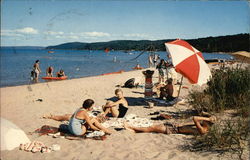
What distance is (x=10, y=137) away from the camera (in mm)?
4387

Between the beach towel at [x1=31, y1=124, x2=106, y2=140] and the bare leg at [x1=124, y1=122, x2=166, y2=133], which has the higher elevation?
the bare leg at [x1=124, y1=122, x2=166, y2=133]

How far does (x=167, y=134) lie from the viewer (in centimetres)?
506

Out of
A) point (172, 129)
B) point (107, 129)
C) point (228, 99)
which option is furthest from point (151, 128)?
point (228, 99)

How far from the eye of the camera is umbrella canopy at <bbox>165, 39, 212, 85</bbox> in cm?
620

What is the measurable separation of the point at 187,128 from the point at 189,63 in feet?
6.67

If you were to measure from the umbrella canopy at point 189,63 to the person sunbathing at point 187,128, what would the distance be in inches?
62.1

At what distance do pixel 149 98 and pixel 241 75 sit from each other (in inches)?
116

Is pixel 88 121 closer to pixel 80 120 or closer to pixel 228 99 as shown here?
pixel 80 120

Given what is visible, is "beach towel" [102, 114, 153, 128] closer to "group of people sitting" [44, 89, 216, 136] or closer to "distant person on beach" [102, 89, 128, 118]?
"distant person on beach" [102, 89, 128, 118]

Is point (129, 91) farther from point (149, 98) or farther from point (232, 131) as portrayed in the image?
point (232, 131)

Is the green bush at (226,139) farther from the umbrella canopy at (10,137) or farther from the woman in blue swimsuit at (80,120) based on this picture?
the umbrella canopy at (10,137)

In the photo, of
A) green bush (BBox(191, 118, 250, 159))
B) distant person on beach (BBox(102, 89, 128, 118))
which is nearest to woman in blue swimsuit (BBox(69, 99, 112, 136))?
distant person on beach (BBox(102, 89, 128, 118))

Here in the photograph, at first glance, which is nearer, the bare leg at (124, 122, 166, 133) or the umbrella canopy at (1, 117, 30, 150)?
the umbrella canopy at (1, 117, 30, 150)

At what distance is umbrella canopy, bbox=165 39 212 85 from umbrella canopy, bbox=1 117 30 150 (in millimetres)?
4059
